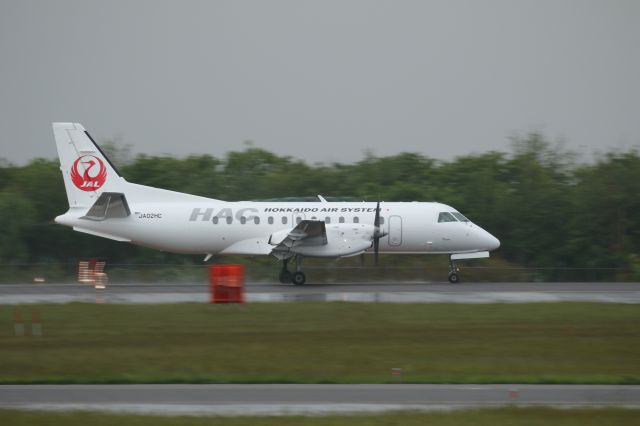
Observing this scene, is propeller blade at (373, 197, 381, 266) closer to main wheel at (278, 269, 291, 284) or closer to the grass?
main wheel at (278, 269, 291, 284)

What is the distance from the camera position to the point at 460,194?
43188mm

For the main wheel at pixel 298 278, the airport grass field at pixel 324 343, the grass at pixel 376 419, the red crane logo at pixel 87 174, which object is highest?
the red crane logo at pixel 87 174

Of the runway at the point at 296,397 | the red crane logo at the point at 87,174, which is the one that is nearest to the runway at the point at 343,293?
the red crane logo at the point at 87,174

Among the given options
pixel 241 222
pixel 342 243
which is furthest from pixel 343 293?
pixel 241 222

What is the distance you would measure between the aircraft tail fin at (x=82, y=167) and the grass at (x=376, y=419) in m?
19.4

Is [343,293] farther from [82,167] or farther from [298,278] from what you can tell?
[82,167]

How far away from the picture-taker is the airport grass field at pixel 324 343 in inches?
552

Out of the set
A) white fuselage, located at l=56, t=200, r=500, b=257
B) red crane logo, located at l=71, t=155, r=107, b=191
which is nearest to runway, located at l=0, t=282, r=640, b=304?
white fuselage, located at l=56, t=200, r=500, b=257

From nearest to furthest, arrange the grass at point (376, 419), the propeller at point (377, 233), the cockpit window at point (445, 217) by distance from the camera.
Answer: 1. the grass at point (376, 419)
2. the propeller at point (377, 233)
3. the cockpit window at point (445, 217)

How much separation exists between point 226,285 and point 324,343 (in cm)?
568

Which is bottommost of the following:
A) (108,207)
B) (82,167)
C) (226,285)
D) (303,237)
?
(226,285)

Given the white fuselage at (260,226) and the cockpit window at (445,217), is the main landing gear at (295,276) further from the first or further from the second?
the cockpit window at (445,217)

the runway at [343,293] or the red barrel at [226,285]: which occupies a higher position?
the red barrel at [226,285]

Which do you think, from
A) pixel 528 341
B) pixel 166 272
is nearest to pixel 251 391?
pixel 528 341
